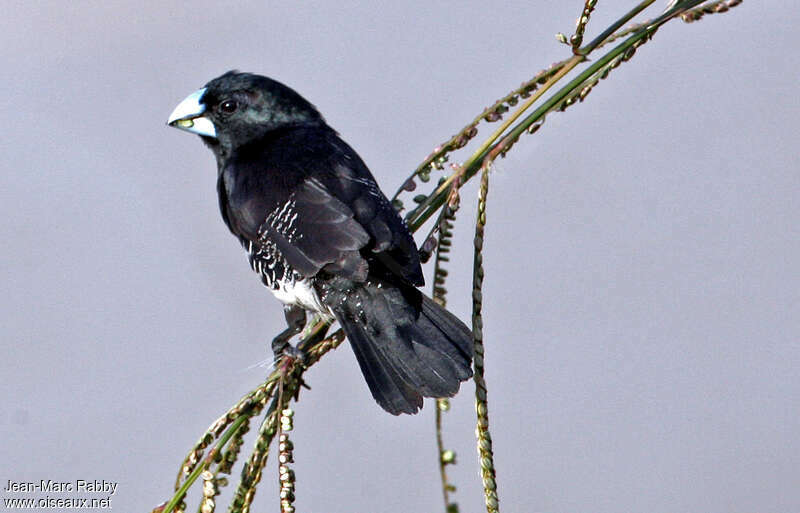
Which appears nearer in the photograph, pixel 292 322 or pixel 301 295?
pixel 301 295

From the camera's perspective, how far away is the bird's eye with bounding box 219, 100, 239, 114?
2725 mm

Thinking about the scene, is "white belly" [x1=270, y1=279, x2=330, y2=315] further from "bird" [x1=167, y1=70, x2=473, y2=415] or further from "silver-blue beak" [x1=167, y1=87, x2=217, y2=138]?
"silver-blue beak" [x1=167, y1=87, x2=217, y2=138]

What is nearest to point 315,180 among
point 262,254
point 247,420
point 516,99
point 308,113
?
point 262,254

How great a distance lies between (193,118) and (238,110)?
0.13 m

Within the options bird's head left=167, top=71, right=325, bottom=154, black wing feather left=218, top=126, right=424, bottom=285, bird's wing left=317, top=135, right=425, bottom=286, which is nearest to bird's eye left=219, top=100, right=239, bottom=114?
bird's head left=167, top=71, right=325, bottom=154

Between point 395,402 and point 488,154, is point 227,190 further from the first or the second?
point 488,154

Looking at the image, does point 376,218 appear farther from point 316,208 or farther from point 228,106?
point 228,106

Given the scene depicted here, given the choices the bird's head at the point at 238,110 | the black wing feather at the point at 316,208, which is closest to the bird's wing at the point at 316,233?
the black wing feather at the point at 316,208

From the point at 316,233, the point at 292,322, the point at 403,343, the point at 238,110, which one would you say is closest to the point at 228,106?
the point at 238,110

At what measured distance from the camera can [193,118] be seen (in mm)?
2736

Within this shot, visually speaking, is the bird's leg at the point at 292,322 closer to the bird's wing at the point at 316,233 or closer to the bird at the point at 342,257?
the bird at the point at 342,257

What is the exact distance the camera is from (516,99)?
1.57 meters

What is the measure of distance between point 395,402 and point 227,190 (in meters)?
0.92

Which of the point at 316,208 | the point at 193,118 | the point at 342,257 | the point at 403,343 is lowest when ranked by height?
the point at 403,343
